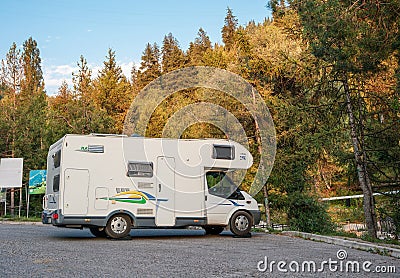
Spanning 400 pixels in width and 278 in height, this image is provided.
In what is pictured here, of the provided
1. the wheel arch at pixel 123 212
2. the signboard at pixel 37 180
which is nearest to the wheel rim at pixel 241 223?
the wheel arch at pixel 123 212

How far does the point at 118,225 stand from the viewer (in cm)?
1364

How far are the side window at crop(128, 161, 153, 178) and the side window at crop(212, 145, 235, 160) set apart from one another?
2.10 metres

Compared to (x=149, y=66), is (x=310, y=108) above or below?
below

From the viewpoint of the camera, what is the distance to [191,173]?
14.5 metres

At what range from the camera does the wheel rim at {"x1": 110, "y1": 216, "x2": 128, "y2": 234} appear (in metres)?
13.6

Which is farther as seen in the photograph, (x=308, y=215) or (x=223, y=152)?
(x=308, y=215)

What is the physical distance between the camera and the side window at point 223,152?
1480 centimetres

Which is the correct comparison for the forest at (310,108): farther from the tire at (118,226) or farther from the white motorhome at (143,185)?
the tire at (118,226)

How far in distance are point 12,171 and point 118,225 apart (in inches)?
578

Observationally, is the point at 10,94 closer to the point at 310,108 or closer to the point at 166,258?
the point at 310,108

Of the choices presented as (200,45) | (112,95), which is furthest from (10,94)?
(200,45)

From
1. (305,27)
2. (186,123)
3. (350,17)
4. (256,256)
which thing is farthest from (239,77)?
(256,256)

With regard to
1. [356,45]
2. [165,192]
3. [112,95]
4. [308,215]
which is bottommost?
[308,215]

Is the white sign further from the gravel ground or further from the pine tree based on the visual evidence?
the pine tree
